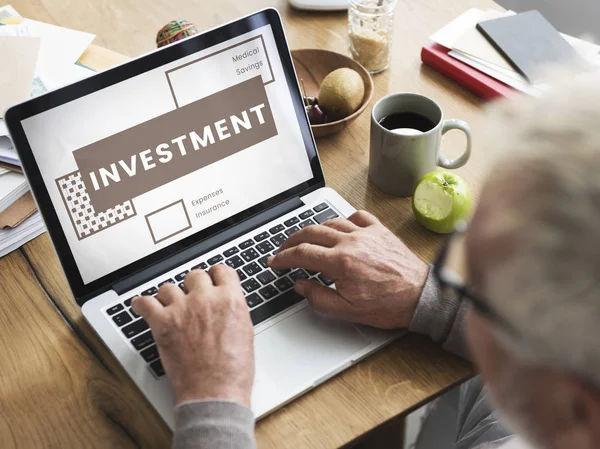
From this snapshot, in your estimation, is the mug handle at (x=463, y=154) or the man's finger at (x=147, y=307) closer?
the man's finger at (x=147, y=307)

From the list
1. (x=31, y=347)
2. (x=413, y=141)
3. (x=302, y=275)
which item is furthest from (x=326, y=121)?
(x=31, y=347)

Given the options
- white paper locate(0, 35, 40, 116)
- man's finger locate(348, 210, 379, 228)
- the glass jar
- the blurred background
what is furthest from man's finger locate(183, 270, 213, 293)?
the blurred background

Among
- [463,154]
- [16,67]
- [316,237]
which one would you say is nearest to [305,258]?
[316,237]

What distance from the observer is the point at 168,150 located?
900 mm

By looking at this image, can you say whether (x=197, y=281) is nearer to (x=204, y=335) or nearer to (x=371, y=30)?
(x=204, y=335)

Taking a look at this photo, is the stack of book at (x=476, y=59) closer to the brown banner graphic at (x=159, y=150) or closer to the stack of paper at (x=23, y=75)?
the brown banner graphic at (x=159, y=150)

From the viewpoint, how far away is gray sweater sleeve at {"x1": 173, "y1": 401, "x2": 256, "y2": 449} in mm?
710

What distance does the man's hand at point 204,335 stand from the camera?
2.47 feet

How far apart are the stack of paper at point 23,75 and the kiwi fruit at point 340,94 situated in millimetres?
404

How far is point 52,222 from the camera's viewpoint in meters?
0.85

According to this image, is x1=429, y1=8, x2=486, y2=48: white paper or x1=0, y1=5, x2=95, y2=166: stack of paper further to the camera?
x1=429, y1=8, x2=486, y2=48: white paper

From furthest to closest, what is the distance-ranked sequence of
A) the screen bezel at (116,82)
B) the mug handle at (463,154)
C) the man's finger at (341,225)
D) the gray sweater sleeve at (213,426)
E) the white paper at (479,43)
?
1. the white paper at (479,43)
2. the mug handle at (463,154)
3. the man's finger at (341,225)
4. the screen bezel at (116,82)
5. the gray sweater sleeve at (213,426)

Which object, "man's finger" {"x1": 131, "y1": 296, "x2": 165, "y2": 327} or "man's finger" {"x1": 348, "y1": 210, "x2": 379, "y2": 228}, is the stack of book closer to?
"man's finger" {"x1": 348, "y1": 210, "x2": 379, "y2": 228}

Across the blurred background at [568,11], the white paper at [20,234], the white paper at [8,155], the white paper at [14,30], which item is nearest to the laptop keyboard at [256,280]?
the white paper at [20,234]
